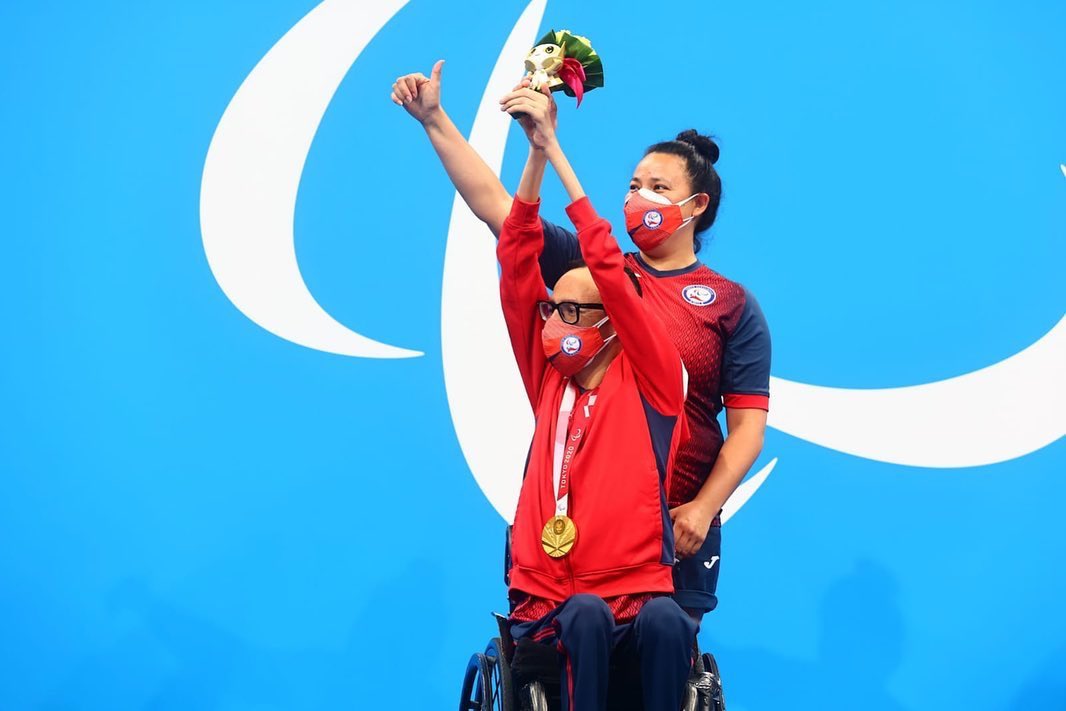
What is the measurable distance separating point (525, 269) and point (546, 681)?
24.9 inches

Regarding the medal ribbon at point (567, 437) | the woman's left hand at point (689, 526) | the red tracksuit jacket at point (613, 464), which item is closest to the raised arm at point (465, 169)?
the red tracksuit jacket at point (613, 464)

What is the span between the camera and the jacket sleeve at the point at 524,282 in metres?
2.00

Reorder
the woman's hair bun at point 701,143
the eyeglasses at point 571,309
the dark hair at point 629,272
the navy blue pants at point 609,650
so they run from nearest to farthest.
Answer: the navy blue pants at point 609,650 → the eyeglasses at point 571,309 → the dark hair at point 629,272 → the woman's hair bun at point 701,143

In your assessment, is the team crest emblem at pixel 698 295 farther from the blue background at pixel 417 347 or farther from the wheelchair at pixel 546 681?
the blue background at pixel 417 347

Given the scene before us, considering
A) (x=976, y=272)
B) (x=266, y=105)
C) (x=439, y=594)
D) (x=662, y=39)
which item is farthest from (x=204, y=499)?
(x=976, y=272)

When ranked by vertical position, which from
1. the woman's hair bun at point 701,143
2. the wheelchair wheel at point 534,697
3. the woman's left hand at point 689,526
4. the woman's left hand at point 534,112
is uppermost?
the woman's hair bun at point 701,143

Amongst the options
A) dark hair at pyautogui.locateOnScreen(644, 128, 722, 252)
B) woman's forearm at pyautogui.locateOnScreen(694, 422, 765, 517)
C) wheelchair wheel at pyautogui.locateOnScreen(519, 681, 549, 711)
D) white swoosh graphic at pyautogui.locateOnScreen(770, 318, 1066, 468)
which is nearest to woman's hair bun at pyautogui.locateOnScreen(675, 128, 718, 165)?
dark hair at pyautogui.locateOnScreen(644, 128, 722, 252)

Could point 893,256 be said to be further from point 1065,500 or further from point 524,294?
point 524,294

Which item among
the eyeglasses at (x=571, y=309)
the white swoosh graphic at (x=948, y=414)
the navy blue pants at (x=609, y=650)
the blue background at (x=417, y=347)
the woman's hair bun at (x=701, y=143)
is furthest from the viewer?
the white swoosh graphic at (x=948, y=414)

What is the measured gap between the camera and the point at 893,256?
134 inches

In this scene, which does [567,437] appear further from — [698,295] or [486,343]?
[486,343]

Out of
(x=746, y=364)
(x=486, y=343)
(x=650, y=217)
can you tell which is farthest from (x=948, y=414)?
(x=650, y=217)

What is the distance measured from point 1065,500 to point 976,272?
25.4 inches

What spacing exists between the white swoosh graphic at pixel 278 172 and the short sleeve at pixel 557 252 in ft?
3.45
